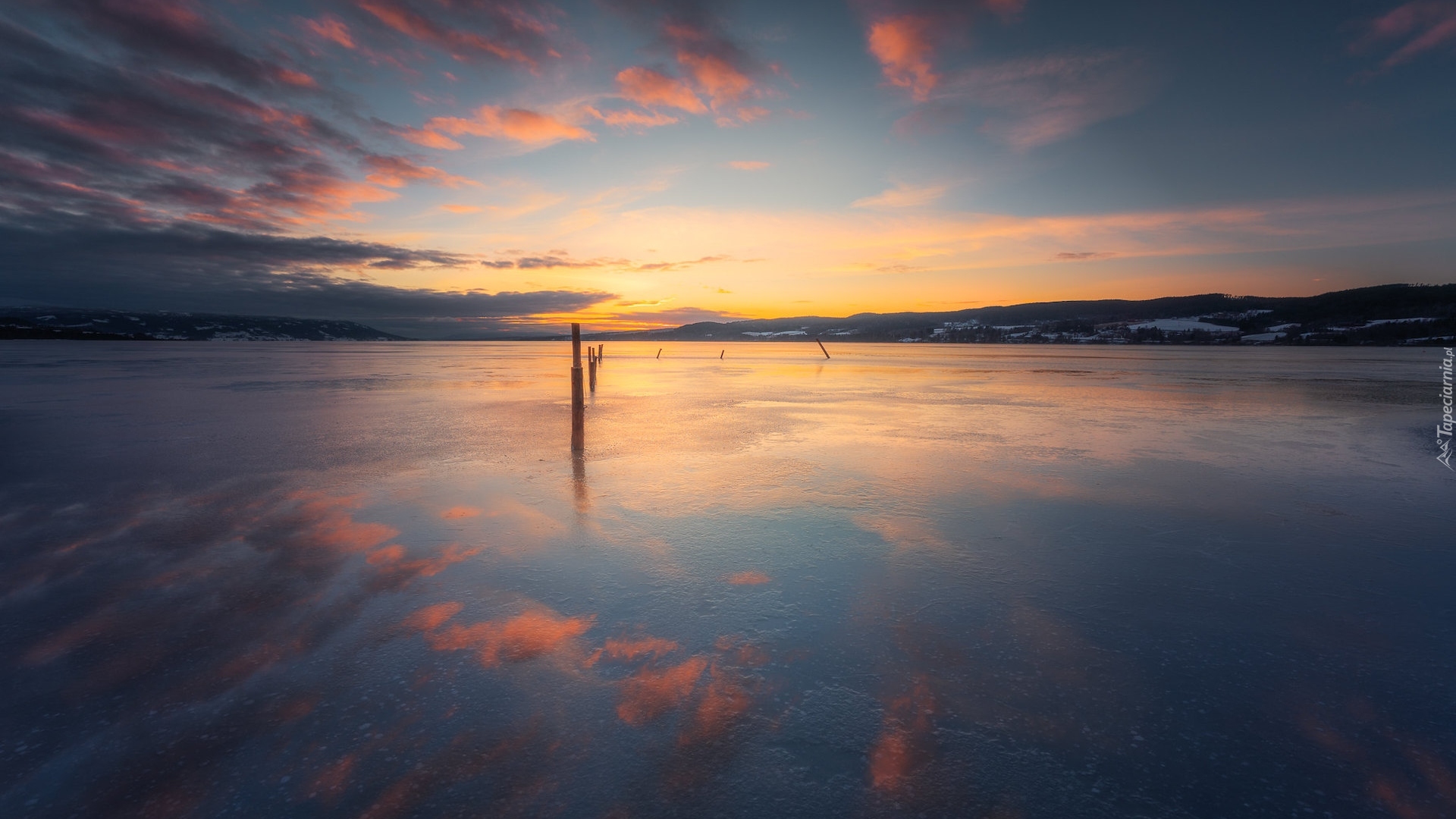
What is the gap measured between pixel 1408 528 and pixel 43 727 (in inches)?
476

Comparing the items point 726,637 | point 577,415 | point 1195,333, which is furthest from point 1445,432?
point 1195,333

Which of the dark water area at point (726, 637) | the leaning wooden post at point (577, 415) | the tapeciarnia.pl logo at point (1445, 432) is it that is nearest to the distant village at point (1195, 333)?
the tapeciarnia.pl logo at point (1445, 432)

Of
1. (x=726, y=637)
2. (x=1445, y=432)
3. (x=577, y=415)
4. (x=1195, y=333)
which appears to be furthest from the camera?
(x=1195, y=333)

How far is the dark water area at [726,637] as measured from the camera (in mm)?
3064

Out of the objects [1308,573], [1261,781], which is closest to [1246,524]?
[1308,573]

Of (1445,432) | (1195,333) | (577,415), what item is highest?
(1195,333)

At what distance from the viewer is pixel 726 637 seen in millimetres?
4523

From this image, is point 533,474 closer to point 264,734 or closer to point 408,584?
point 408,584

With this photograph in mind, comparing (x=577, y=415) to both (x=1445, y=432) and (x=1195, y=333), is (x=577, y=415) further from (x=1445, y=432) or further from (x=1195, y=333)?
(x=1195, y=333)

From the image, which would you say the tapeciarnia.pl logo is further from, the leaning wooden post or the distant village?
the distant village

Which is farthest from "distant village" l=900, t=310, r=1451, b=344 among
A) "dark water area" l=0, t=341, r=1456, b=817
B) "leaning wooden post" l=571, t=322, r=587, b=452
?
"leaning wooden post" l=571, t=322, r=587, b=452

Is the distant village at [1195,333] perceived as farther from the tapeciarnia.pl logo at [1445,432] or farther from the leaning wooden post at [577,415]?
the leaning wooden post at [577,415]

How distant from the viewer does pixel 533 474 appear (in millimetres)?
9852

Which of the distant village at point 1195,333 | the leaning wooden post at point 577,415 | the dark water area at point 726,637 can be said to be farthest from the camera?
the distant village at point 1195,333
